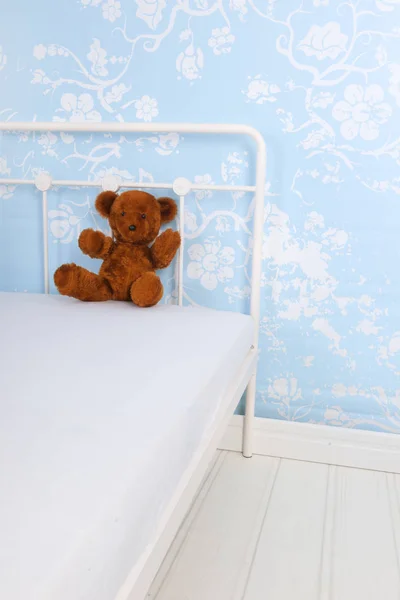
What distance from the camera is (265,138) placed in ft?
5.87

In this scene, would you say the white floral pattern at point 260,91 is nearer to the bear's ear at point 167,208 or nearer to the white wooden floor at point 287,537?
the bear's ear at point 167,208

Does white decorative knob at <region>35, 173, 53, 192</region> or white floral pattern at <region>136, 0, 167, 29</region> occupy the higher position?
white floral pattern at <region>136, 0, 167, 29</region>

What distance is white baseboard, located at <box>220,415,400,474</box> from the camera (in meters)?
1.82

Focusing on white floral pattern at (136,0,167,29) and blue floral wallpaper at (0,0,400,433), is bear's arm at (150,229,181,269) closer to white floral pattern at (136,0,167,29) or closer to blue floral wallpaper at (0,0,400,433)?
blue floral wallpaper at (0,0,400,433)

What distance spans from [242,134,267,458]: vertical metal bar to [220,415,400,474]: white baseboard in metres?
0.04

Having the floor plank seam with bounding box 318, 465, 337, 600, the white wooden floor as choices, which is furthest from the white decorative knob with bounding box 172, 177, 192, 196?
the floor plank seam with bounding box 318, 465, 337, 600

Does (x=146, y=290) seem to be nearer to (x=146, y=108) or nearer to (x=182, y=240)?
(x=182, y=240)

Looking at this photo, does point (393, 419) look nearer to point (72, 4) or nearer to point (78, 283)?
point (78, 283)

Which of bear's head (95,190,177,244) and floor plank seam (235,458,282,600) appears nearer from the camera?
floor plank seam (235,458,282,600)

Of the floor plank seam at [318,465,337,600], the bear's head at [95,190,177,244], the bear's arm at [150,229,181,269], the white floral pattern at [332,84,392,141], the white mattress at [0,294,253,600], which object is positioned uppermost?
the white floral pattern at [332,84,392,141]

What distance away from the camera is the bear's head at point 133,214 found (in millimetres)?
1724

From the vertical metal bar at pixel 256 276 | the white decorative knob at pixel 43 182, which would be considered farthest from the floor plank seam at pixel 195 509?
the white decorative knob at pixel 43 182

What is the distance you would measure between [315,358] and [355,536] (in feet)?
1.84

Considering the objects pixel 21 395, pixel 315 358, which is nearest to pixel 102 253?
pixel 315 358
